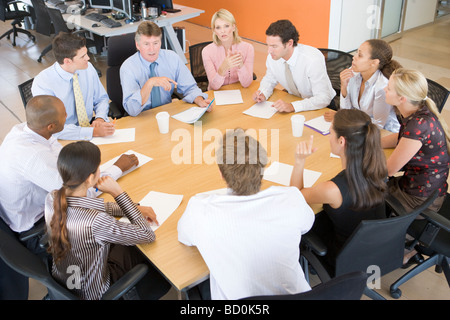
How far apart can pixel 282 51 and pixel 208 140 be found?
99cm

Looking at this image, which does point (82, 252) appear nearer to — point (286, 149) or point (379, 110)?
point (286, 149)

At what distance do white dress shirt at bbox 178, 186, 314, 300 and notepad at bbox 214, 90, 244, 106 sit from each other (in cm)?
154

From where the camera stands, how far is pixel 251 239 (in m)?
1.53

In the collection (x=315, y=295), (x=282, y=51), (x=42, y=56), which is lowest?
(x=42, y=56)

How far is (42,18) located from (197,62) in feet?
11.3

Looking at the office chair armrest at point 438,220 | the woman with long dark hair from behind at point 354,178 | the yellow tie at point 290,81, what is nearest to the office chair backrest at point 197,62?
the yellow tie at point 290,81

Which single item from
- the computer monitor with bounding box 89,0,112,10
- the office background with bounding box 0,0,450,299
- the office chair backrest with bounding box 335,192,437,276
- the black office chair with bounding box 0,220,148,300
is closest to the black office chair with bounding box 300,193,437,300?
the office chair backrest with bounding box 335,192,437,276

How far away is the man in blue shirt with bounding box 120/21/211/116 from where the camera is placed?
2.90m

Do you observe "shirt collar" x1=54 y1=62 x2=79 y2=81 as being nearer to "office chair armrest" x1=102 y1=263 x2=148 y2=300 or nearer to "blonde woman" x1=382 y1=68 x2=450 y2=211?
"office chair armrest" x1=102 y1=263 x2=148 y2=300

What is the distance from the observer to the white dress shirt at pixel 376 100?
108 inches

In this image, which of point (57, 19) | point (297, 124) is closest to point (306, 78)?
point (297, 124)

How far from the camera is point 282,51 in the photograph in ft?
10.2

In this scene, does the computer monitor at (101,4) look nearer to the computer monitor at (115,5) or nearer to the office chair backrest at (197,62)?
the computer monitor at (115,5)
